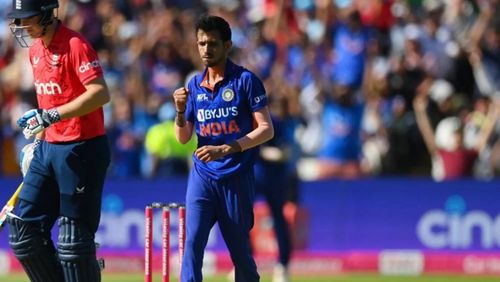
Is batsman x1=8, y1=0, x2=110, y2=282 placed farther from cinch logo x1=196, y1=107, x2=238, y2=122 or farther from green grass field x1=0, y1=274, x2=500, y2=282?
green grass field x1=0, y1=274, x2=500, y2=282

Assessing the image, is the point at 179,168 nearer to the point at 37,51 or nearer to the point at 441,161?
the point at 441,161

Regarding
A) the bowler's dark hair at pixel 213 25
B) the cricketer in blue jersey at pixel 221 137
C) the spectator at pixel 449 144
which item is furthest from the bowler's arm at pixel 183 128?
the spectator at pixel 449 144

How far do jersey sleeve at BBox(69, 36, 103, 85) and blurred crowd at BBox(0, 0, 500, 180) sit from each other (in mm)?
7743

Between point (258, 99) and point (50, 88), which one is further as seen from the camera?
point (258, 99)

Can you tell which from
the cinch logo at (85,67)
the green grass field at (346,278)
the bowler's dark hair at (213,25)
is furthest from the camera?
the green grass field at (346,278)

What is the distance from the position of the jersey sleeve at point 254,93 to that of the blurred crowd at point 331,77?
7.15m

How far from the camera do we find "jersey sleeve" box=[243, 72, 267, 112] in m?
8.79

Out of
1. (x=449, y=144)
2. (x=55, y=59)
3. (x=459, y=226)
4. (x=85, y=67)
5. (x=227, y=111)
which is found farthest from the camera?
(x=449, y=144)

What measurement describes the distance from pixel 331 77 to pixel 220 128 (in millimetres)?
8817

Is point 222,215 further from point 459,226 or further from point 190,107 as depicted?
point 459,226

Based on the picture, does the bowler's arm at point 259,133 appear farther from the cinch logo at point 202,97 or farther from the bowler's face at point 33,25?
the bowler's face at point 33,25

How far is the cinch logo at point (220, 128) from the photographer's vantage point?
28.9ft

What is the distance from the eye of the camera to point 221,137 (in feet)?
29.0

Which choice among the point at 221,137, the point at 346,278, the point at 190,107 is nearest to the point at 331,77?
the point at 346,278
